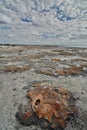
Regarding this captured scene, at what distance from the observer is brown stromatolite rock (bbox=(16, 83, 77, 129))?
11.9 m

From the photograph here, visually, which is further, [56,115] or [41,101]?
[41,101]

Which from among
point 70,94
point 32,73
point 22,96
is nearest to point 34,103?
point 22,96

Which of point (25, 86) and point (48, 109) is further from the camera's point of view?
point (25, 86)

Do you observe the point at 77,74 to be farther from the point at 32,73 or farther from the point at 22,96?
the point at 22,96

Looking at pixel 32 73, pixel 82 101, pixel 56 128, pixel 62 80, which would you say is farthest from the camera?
pixel 32 73

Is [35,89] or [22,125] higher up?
[35,89]

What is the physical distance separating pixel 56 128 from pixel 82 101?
3.87 meters

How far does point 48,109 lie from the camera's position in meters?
12.6

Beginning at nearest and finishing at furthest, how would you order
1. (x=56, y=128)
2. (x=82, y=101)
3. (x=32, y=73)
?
(x=56, y=128) < (x=82, y=101) < (x=32, y=73)

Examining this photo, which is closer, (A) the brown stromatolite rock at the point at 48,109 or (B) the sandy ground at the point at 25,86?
(A) the brown stromatolite rock at the point at 48,109

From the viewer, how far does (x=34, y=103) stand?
1329cm

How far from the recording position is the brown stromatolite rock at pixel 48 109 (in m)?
11.9

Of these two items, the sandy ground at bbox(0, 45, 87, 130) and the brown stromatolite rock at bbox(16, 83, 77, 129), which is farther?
the sandy ground at bbox(0, 45, 87, 130)

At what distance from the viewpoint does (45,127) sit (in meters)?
11.6
